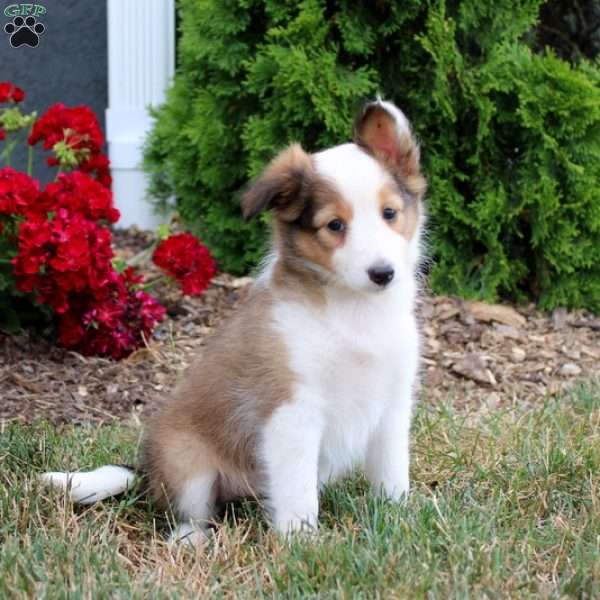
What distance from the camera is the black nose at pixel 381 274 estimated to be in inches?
125

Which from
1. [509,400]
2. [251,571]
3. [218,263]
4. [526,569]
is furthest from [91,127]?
[526,569]

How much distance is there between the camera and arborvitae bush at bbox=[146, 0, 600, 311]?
6.23 m

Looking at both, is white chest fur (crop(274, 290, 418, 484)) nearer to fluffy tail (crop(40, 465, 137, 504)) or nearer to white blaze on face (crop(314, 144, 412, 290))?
white blaze on face (crop(314, 144, 412, 290))

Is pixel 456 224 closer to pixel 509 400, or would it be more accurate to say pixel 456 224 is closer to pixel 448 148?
pixel 448 148

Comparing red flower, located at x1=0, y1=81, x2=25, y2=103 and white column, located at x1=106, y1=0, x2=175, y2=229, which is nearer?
red flower, located at x1=0, y1=81, x2=25, y2=103

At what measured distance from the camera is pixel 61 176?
5430 millimetres

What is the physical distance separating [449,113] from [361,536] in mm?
3580

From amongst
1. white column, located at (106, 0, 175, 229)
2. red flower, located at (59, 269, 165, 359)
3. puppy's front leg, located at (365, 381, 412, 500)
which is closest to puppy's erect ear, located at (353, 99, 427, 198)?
puppy's front leg, located at (365, 381, 412, 500)

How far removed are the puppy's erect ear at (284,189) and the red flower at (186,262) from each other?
2391 mm

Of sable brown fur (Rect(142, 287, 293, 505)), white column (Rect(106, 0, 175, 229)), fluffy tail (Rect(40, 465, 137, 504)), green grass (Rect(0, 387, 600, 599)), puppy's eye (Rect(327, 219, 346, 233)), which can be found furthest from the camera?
white column (Rect(106, 0, 175, 229))

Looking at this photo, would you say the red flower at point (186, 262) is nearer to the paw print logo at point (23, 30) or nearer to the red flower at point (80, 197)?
the red flower at point (80, 197)

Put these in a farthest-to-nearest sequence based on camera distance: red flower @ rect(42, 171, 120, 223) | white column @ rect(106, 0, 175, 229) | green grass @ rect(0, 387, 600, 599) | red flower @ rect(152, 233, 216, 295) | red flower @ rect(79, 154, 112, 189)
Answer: white column @ rect(106, 0, 175, 229)
red flower @ rect(152, 233, 216, 295)
red flower @ rect(79, 154, 112, 189)
red flower @ rect(42, 171, 120, 223)
green grass @ rect(0, 387, 600, 599)

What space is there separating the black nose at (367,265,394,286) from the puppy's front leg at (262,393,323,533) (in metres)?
0.45

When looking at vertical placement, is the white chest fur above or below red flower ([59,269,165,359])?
above
